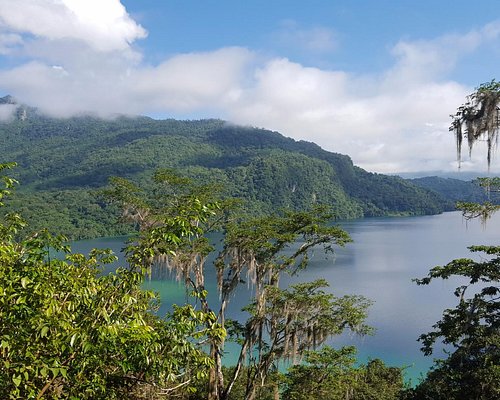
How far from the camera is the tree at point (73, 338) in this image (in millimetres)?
2787

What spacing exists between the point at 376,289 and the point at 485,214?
116ft

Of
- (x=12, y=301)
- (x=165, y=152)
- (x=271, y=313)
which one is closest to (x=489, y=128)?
(x=271, y=313)

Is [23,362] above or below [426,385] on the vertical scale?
above

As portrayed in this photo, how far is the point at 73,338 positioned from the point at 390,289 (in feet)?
142

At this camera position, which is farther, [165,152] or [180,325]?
[165,152]

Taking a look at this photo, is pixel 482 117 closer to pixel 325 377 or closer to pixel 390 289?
pixel 325 377

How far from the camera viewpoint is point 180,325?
10.8 feet

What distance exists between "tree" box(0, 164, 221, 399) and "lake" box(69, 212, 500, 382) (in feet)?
25.9

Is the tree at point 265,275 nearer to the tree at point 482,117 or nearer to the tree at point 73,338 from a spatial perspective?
the tree at point 482,117

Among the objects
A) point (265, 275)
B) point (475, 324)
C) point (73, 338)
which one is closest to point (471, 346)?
point (475, 324)

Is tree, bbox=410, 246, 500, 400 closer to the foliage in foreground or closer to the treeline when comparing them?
the treeline

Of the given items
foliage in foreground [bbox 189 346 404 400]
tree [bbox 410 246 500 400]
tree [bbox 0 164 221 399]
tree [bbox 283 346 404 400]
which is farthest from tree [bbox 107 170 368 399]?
tree [bbox 0 164 221 399]

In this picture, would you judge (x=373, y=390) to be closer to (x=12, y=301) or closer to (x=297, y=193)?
(x=12, y=301)

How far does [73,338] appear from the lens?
2658 millimetres
